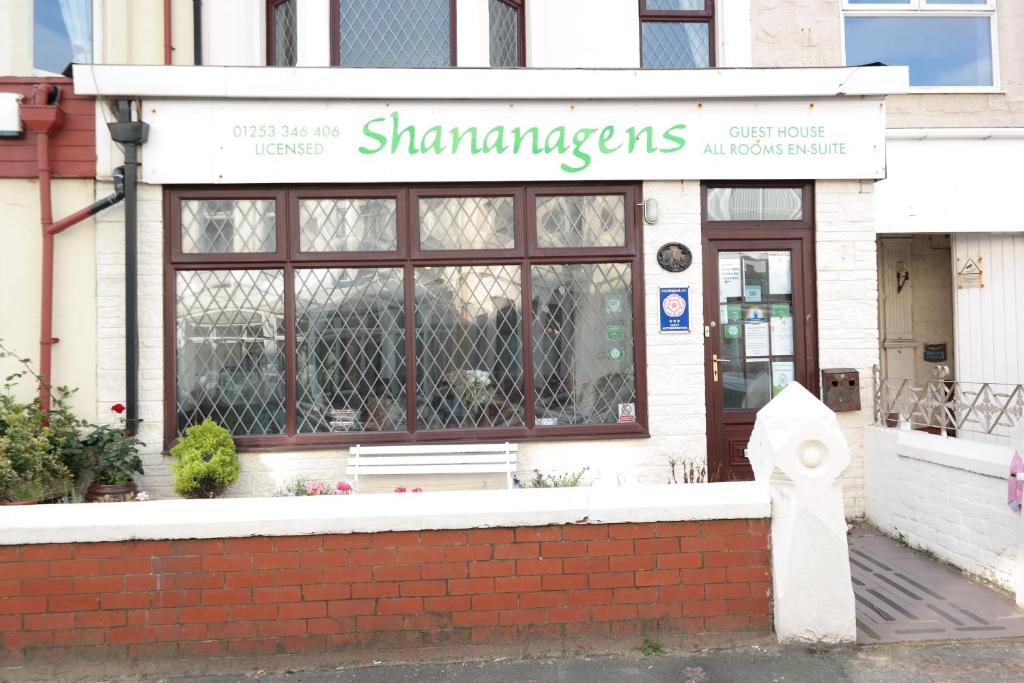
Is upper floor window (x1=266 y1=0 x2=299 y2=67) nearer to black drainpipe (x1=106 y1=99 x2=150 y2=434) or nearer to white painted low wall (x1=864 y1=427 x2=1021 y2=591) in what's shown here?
black drainpipe (x1=106 y1=99 x2=150 y2=434)

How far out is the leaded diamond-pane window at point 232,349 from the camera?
6473 millimetres

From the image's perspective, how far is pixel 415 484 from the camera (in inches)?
254

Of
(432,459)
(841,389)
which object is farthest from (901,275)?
(432,459)

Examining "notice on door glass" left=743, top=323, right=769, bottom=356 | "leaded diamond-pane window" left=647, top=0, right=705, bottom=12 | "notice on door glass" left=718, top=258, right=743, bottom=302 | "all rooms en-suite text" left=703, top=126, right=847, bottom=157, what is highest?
"leaded diamond-pane window" left=647, top=0, right=705, bottom=12

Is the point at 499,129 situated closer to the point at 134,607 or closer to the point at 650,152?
the point at 650,152

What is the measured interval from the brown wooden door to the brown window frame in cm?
66

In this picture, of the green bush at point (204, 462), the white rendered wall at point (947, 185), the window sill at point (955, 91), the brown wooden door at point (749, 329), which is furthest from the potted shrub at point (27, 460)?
the window sill at point (955, 91)

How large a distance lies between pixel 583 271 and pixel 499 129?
4.38 ft

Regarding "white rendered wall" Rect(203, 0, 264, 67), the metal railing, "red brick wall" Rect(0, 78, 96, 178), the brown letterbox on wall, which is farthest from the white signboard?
the metal railing

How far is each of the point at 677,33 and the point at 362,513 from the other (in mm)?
5912

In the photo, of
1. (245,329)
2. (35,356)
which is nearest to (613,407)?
(245,329)

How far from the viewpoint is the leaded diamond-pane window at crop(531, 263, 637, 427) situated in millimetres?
6676

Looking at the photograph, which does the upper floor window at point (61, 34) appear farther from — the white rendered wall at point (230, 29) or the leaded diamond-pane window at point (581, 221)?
the leaded diamond-pane window at point (581, 221)

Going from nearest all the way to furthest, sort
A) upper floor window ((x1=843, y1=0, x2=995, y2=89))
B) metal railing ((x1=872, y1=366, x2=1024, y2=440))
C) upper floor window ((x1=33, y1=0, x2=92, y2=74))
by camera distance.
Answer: metal railing ((x1=872, y1=366, x2=1024, y2=440)), upper floor window ((x1=33, y1=0, x2=92, y2=74)), upper floor window ((x1=843, y1=0, x2=995, y2=89))
